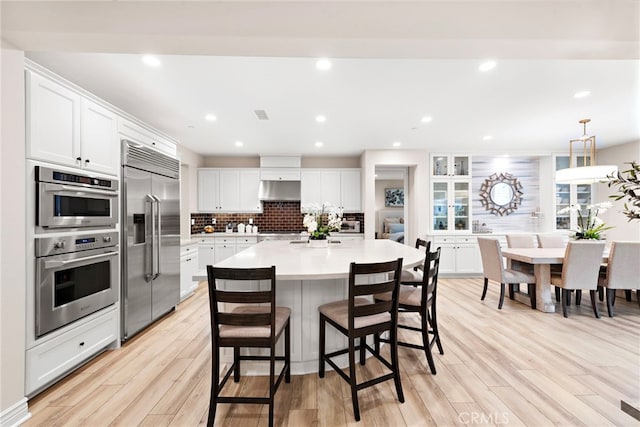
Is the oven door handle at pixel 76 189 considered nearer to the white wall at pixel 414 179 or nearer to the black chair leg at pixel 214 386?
the black chair leg at pixel 214 386

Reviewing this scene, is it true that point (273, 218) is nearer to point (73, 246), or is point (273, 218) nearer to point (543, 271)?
point (73, 246)

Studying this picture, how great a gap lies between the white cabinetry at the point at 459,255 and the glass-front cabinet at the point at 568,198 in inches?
75.6

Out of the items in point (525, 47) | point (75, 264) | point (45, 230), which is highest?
point (525, 47)

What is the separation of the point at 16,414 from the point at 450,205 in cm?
632

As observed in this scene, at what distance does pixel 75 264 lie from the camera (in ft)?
7.06

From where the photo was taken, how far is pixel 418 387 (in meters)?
2.05

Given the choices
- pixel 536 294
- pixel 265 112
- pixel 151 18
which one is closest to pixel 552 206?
pixel 536 294

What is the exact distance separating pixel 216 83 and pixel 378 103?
1839 millimetres

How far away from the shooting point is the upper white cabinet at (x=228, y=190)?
602 cm

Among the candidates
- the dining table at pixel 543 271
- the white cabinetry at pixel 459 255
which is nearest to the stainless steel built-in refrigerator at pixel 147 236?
the dining table at pixel 543 271

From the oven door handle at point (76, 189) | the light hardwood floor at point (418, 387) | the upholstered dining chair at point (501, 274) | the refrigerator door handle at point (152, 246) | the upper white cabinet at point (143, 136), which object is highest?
the upper white cabinet at point (143, 136)

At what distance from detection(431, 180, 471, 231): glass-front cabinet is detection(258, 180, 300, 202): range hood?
→ 9.54 feet

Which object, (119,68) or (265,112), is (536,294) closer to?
(265,112)

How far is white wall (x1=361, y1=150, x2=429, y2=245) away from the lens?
18.5ft
